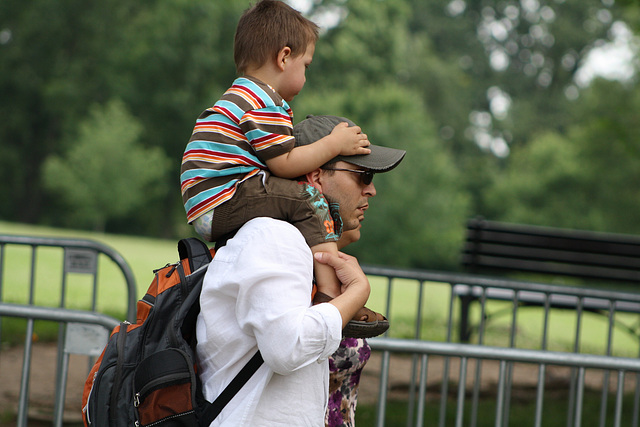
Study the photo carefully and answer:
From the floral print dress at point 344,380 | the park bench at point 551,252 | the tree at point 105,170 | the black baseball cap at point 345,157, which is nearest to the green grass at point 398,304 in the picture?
the park bench at point 551,252

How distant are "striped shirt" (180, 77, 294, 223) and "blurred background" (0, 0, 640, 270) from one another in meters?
31.8

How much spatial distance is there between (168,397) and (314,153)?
680mm

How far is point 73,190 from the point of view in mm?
35906

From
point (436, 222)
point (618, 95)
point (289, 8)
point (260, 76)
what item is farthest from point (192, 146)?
point (436, 222)

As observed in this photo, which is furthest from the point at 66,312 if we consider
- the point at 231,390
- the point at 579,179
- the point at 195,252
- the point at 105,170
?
the point at 579,179

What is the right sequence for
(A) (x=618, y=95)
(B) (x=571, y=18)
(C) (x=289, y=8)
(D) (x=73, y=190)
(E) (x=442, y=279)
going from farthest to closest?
(B) (x=571, y=18) < (D) (x=73, y=190) < (A) (x=618, y=95) < (E) (x=442, y=279) < (C) (x=289, y=8)

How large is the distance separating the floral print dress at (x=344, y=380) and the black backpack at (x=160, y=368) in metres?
0.44

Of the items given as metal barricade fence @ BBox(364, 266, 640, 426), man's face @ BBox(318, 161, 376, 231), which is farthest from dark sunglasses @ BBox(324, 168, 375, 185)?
metal barricade fence @ BBox(364, 266, 640, 426)

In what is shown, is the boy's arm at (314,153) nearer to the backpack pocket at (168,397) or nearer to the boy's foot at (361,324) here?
the boy's foot at (361,324)

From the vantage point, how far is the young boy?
175 cm

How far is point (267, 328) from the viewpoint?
1.54 metres

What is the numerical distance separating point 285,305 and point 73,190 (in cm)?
3651

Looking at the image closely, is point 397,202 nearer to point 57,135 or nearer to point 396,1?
point 396,1

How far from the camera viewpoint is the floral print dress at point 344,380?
2.02 m
